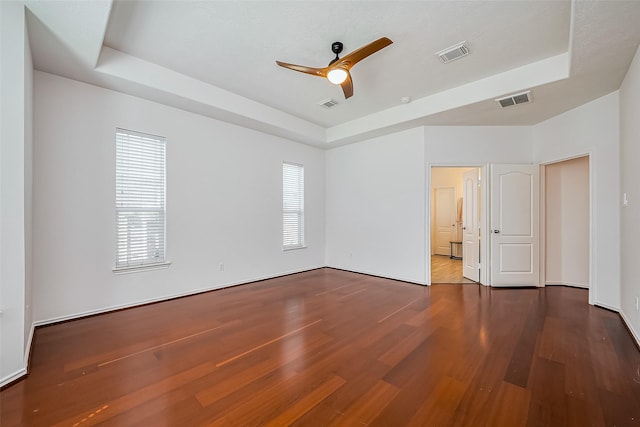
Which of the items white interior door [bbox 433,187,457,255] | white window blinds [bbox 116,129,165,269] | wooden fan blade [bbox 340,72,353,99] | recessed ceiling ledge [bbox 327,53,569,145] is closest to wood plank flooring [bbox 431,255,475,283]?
white interior door [bbox 433,187,457,255]

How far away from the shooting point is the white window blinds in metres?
3.72

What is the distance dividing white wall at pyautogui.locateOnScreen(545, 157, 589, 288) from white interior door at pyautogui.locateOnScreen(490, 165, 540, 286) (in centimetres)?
40

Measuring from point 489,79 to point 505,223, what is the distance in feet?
8.08

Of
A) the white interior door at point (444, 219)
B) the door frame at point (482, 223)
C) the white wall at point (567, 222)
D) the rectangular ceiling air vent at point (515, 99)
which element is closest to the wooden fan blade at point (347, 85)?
the rectangular ceiling air vent at point (515, 99)

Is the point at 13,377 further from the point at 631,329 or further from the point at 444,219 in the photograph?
the point at 444,219

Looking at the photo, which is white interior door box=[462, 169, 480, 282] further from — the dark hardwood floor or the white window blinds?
the white window blinds

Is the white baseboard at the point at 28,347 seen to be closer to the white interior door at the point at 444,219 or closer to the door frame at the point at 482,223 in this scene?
the door frame at the point at 482,223

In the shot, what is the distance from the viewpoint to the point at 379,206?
18.7 feet

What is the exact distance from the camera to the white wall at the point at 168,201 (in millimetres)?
3209

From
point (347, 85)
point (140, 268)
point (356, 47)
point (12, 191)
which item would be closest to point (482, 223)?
point (347, 85)

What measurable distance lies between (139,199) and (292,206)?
290 cm

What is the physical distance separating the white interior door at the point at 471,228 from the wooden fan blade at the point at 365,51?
367 cm

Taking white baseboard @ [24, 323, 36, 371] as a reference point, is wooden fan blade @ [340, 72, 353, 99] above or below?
above

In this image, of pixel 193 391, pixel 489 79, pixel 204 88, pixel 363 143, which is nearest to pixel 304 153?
pixel 363 143
